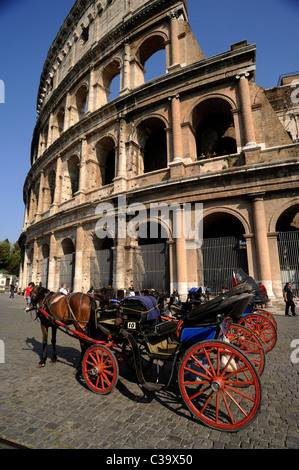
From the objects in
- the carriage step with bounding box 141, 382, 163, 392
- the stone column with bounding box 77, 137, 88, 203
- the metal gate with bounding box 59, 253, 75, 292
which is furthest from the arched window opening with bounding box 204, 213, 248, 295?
the metal gate with bounding box 59, 253, 75, 292

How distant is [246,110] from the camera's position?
10.8 metres

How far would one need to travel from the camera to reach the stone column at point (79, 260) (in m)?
15.0

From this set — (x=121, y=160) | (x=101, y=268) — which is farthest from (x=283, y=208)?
(x=101, y=268)

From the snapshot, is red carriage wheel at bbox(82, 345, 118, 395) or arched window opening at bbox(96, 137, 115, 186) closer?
red carriage wheel at bbox(82, 345, 118, 395)

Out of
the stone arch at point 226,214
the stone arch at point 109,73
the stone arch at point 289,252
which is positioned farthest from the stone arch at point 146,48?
the stone arch at point 289,252

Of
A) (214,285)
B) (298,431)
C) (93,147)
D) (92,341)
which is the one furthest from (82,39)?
(298,431)

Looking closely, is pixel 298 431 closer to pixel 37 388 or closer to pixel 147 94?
pixel 37 388

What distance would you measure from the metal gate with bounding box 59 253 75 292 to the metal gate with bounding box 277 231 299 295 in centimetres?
1249

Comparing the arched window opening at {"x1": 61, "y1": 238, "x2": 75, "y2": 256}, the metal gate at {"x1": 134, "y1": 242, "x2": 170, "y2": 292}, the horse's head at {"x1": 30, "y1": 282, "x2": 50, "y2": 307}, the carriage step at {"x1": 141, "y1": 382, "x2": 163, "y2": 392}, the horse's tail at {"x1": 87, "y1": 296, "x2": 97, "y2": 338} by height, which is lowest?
the carriage step at {"x1": 141, "y1": 382, "x2": 163, "y2": 392}

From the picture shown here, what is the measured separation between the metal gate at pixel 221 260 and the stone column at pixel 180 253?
100 centimetres

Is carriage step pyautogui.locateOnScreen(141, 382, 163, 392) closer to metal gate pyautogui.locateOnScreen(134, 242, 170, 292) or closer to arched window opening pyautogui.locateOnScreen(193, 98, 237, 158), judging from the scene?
metal gate pyautogui.locateOnScreen(134, 242, 170, 292)

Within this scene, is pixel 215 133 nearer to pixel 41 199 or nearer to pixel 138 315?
pixel 138 315

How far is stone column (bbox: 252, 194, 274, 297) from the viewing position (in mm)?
9562

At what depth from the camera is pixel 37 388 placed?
11.0ft
